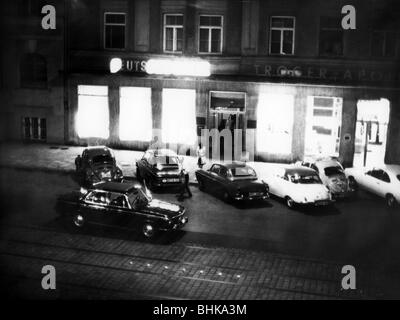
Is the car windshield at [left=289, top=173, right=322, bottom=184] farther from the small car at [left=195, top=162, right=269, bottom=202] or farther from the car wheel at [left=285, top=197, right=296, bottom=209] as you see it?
the small car at [left=195, top=162, right=269, bottom=202]

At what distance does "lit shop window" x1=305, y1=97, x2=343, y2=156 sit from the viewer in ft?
86.7

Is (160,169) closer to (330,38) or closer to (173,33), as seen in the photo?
(173,33)

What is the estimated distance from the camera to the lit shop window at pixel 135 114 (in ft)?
93.0

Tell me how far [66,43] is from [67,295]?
1935 cm

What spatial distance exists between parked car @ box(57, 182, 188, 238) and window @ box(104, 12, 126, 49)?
1341cm

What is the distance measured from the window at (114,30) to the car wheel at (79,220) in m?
13.8

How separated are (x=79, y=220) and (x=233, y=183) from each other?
5.92 metres

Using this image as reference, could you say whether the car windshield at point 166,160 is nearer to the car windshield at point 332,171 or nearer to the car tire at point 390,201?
the car windshield at point 332,171

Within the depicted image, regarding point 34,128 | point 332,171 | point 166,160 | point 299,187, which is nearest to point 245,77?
point 166,160

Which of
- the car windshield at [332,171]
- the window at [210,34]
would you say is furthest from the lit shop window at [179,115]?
the car windshield at [332,171]

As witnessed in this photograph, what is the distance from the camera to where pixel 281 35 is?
2661 cm

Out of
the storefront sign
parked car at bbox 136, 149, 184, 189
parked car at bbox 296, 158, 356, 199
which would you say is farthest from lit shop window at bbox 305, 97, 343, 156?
parked car at bbox 136, 149, 184, 189

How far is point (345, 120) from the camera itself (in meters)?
26.3

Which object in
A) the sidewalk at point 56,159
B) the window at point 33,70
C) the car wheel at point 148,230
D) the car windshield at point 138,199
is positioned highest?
the window at point 33,70
